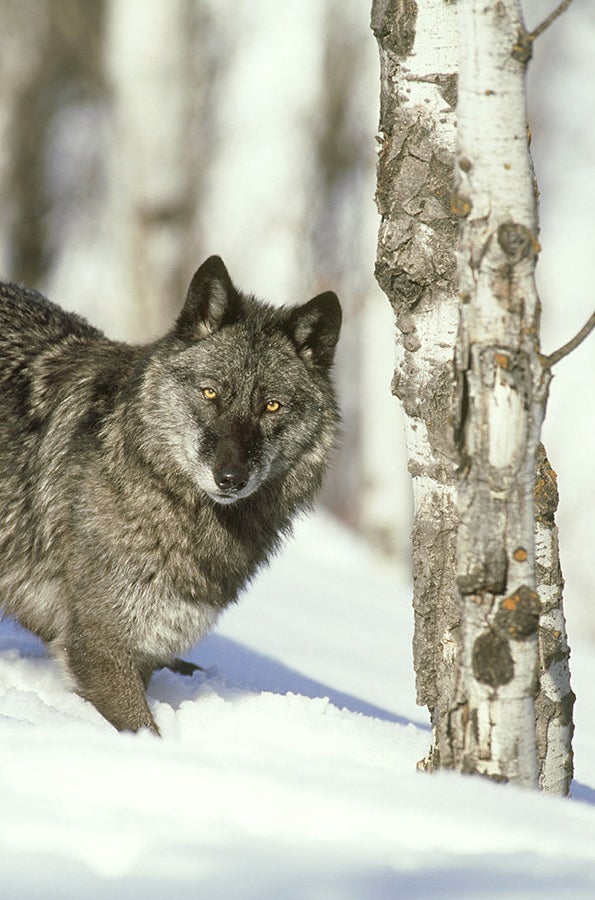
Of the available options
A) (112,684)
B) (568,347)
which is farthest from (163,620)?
(568,347)

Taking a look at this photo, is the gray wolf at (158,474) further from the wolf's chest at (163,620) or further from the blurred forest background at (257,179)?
the blurred forest background at (257,179)

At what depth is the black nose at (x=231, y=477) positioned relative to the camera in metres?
3.81

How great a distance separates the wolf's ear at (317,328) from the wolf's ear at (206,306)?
0.26 metres

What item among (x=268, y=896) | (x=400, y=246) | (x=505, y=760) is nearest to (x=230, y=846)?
(x=268, y=896)

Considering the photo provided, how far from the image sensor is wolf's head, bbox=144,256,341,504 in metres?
3.99

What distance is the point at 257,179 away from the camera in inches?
459

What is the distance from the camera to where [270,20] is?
37.1 feet

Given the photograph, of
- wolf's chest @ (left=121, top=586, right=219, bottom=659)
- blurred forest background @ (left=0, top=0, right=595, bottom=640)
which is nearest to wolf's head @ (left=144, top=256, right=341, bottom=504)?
wolf's chest @ (left=121, top=586, right=219, bottom=659)

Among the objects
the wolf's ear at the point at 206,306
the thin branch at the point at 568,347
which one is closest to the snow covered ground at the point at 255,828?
the thin branch at the point at 568,347

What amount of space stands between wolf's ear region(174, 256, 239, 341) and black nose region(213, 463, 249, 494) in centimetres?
64

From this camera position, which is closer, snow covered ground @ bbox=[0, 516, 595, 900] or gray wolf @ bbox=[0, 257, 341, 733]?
snow covered ground @ bbox=[0, 516, 595, 900]

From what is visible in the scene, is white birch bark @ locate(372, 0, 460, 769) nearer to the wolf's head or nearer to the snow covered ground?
the wolf's head

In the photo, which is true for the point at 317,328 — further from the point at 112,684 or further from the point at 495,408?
the point at 495,408

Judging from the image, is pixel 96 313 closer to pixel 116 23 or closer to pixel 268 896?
pixel 116 23
